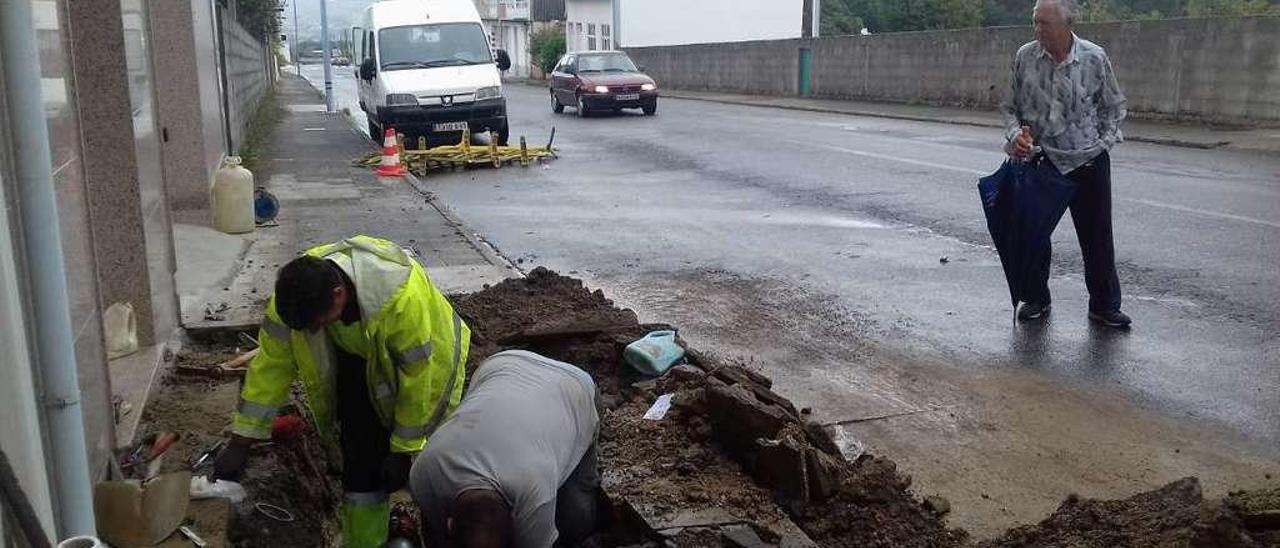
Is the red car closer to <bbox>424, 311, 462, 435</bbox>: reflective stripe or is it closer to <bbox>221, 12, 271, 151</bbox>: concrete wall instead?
<bbox>221, 12, 271, 151</bbox>: concrete wall

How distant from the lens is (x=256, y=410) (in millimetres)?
3971

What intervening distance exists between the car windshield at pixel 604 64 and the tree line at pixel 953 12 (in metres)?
21.2

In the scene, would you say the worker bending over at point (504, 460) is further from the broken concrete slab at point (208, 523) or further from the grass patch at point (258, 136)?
the grass patch at point (258, 136)

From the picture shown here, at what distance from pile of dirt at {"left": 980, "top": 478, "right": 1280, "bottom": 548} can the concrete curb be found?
4495 millimetres

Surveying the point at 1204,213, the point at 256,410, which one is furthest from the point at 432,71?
the point at 256,410

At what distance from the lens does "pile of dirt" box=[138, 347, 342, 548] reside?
13.8ft

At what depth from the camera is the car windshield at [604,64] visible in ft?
90.9

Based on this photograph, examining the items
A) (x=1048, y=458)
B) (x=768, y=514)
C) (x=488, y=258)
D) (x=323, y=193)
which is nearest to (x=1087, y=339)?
(x=1048, y=458)

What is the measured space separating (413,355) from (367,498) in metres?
0.71

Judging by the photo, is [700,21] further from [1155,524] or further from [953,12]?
[1155,524]

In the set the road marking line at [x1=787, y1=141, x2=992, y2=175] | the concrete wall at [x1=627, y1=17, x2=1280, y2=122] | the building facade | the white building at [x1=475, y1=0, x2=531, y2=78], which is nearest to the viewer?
the building facade

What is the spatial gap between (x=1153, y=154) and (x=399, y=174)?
10.0 meters

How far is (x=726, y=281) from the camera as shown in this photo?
8133 millimetres

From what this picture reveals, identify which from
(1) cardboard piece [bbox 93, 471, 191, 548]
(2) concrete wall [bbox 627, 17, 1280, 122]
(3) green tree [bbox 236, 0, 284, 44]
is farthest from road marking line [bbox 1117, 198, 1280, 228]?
(3) green tree [bbox 236, 0, 284, 44]
